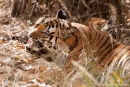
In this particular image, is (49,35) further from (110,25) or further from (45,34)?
(110,25)

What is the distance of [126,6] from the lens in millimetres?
7664

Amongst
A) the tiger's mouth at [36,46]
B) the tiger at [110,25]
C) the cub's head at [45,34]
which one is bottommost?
the tiger at [110,25]

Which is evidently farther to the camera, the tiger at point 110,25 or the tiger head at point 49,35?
the tiger at point 110,25

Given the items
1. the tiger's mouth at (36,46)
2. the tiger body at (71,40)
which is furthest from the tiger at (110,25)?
the tiger's mouth at (36,46)

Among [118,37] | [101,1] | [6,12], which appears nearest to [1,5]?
[6,12]

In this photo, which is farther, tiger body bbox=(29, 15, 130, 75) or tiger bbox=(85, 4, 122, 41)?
tiger bbox=(85, 4, 122, 41)

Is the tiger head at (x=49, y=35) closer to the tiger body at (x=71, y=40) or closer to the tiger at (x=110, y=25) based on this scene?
the tiger body at (x=71, y=40)

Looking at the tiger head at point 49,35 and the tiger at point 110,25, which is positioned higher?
the tiger head at point 49,35

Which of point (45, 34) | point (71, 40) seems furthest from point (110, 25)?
→ point (45, 34)

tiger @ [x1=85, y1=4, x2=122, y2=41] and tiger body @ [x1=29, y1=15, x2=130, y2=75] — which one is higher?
tiger body @ [x1=29, y1=15, x2=130, y2=75]

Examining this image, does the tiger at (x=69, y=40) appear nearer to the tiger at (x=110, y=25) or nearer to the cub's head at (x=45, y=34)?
the cub's head at (x=45, y=34)

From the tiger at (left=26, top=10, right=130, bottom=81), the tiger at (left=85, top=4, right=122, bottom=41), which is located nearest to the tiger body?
the tiger at (left=26, top=10, right=130, bottom=81)

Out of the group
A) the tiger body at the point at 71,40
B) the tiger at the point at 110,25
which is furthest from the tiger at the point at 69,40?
the tiger at the point at 110,25

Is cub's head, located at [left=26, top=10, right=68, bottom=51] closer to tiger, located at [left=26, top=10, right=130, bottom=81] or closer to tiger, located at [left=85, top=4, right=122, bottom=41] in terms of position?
tiger, located at [left=26, top=10, right=130, bottom=81]
